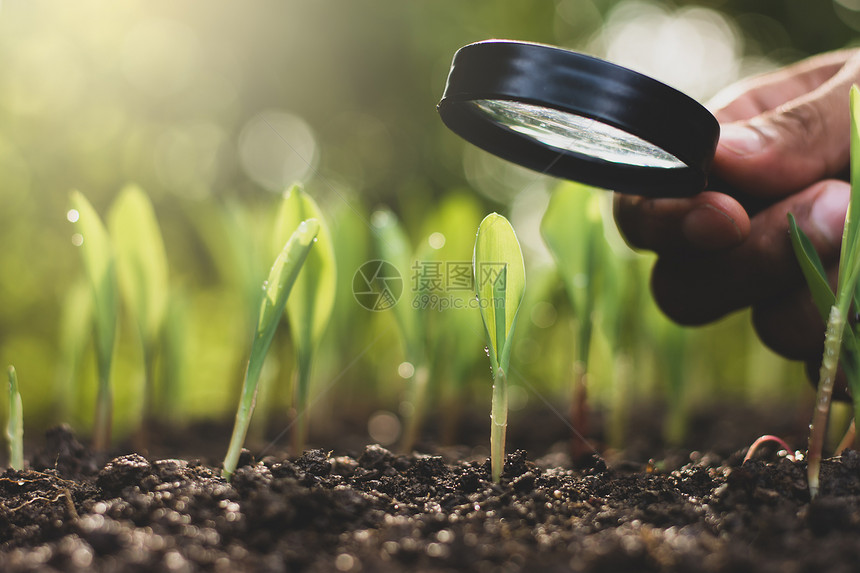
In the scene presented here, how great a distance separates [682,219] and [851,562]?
19.4 inches

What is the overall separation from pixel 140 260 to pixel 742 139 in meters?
0.87

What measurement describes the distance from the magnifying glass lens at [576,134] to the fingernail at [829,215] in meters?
0.29

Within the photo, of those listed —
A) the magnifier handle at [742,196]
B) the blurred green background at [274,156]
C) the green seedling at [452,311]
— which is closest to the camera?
the magnifier handle at [742,196]

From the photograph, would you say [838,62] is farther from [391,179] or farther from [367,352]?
[391,179]

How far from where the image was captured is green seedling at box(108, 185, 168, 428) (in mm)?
820

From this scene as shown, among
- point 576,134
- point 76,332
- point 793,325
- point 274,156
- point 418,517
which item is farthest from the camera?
point 274,156

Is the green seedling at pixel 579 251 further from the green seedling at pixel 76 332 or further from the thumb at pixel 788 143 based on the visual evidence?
the green seedling at pixel 76 332

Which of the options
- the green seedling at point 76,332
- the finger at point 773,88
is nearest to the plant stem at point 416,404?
the green seedling at point 76,332

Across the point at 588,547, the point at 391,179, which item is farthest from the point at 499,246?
the point at 391,179

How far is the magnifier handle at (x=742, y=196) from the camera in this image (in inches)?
34.1

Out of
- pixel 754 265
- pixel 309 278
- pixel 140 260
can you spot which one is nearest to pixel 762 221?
pixel 754 265

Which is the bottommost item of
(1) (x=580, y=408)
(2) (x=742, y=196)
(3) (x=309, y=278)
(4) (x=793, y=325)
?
(1) (x=580, y=408)

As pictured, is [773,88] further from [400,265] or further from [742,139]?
[400,265]

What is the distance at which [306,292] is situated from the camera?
29.1 inches
